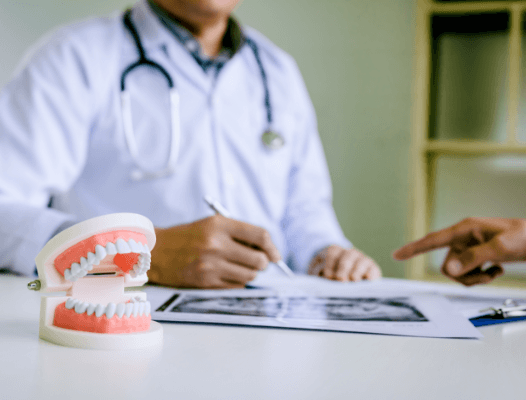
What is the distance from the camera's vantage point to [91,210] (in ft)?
3.69

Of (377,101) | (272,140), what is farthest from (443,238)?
(377,101)

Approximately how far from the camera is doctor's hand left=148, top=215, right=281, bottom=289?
68 centimetres

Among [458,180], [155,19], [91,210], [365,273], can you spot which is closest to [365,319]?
[365,273]

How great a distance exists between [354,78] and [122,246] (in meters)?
1.99

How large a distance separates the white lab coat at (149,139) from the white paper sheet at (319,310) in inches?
19.5

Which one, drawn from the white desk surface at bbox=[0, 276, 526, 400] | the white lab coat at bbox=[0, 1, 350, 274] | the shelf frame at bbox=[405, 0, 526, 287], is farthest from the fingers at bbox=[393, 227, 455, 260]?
the shelf frame at bbox=[405, 0, 526, 287]

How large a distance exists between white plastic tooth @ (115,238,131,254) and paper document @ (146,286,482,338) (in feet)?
0.42

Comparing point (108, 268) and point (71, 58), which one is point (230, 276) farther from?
point (71, 58)

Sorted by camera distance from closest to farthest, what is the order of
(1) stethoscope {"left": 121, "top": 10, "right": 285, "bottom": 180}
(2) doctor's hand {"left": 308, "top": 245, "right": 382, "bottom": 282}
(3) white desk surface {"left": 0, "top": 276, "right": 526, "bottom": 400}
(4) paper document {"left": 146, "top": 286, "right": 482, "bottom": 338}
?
(3) white desk surface {"left": 0, "top": 276, "right": 526, "bottom": 400}, (4) paper document {"left": 146, "top": 286, "right": 482, "bottom": 338}, (2) doctor's hand {"left": 308, "top": 245, "right": 382, "bottom": 282}, (1) stethoscope {"left": 121, "top": 10, "right": 285, "bottom": 180}

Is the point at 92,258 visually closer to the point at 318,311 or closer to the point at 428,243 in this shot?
the point at 318,311

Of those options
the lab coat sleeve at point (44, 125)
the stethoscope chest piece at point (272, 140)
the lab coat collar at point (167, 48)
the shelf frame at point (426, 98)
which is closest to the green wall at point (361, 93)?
the shelf frame at point (426, 98)

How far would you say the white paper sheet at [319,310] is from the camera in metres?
0.45

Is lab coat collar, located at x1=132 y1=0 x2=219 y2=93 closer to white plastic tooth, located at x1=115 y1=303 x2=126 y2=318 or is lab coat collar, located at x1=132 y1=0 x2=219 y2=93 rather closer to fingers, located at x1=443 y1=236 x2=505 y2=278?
fingers, located at x1=443 y1=236 x2=505 y2=278

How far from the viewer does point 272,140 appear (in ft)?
4.03
